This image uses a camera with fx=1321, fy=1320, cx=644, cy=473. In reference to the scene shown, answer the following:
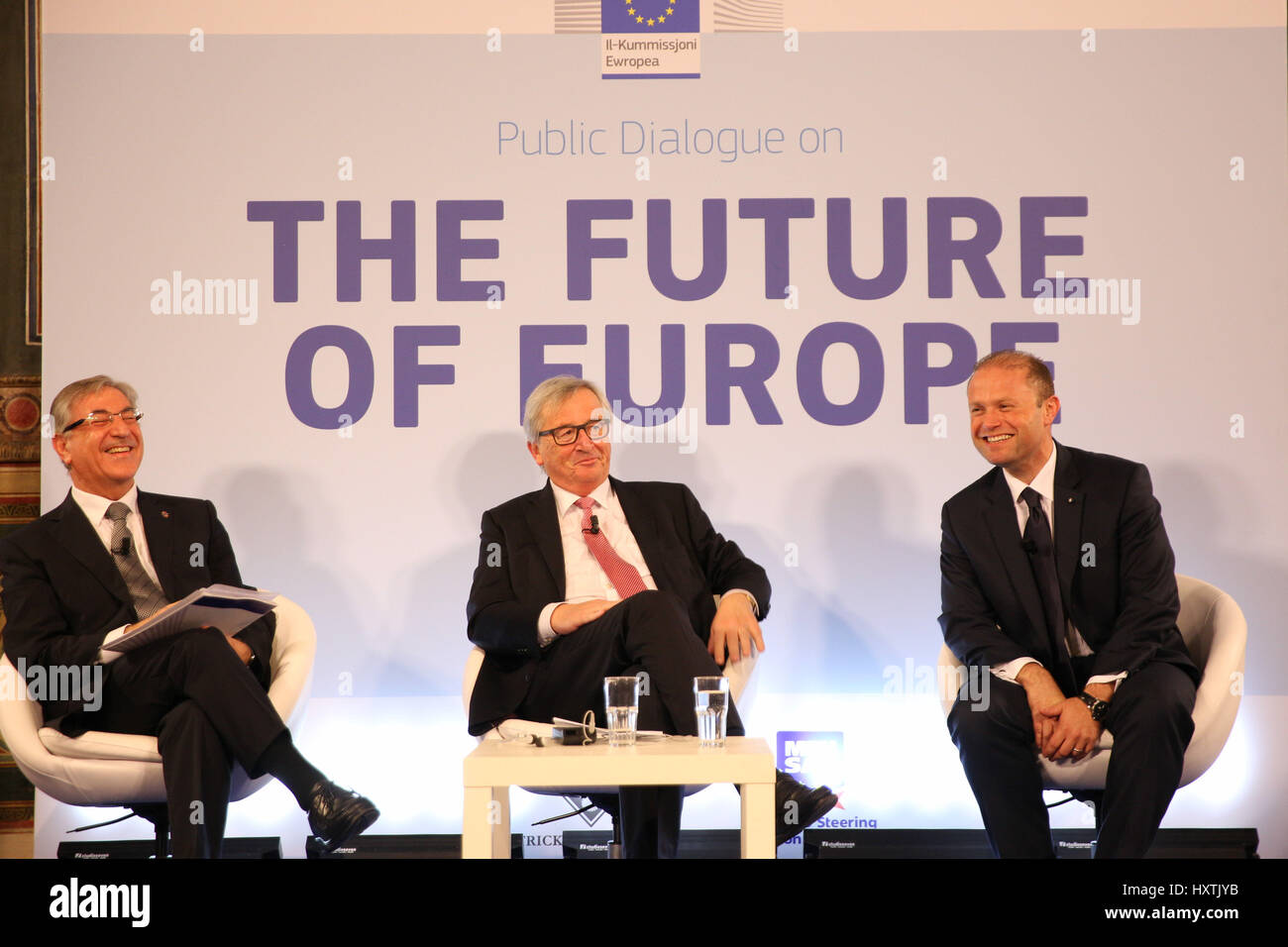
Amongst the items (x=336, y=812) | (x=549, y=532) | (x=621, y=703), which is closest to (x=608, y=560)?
(x=549, y=532)

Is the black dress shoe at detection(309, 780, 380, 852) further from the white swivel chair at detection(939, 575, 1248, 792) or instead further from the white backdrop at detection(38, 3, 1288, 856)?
the white swivel chair at detection(939, 575, 1248, 792)

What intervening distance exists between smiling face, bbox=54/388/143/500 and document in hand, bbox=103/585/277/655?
0.64 meters

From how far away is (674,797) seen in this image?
3.33 m

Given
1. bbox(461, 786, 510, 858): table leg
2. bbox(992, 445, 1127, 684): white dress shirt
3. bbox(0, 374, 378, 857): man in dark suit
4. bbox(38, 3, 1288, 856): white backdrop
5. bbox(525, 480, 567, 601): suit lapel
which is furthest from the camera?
bbox(38, 3, 1288, 856): white backdrop

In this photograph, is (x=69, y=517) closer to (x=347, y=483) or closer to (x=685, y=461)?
(x=347, y=483)

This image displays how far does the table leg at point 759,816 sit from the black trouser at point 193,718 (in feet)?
4.52

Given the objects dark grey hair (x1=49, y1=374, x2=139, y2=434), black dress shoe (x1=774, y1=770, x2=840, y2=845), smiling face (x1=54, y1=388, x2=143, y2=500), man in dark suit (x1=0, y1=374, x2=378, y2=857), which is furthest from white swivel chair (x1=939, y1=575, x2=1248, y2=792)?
dark grey hair (x1=49, y1=374, x2=139, y2=434)

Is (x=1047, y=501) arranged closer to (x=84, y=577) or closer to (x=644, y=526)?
(x=644, y=526)

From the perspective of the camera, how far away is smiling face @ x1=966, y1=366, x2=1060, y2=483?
371 cm

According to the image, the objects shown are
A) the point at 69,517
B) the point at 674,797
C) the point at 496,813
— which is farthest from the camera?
the point at 69,517

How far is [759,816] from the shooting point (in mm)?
2623
